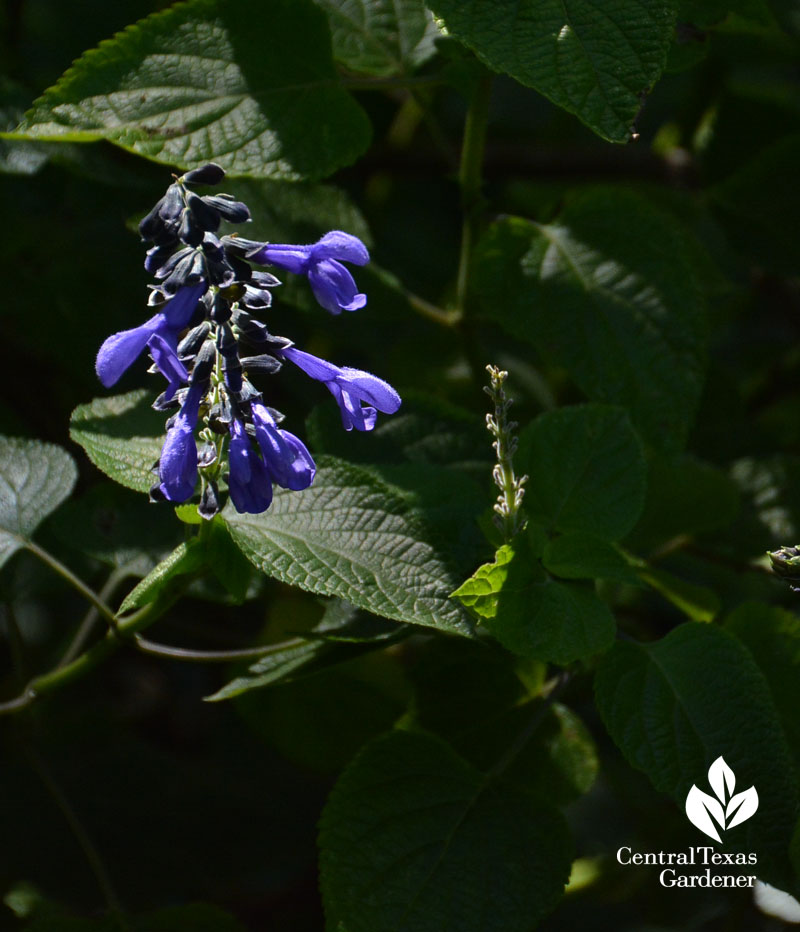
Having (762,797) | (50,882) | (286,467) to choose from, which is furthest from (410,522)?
(50,882)

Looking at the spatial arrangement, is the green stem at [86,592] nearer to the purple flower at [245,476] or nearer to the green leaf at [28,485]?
the green leaf at [28,485]

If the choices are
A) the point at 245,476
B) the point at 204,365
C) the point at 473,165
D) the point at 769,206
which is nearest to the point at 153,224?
the point at 204,365

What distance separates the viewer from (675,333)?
1308mm

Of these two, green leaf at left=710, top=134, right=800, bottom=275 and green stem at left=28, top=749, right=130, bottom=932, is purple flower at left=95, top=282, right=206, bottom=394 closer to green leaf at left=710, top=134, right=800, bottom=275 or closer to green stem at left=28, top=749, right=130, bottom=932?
green stem at left=28, top=749, right=130, bottom=932

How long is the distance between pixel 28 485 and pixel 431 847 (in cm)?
67

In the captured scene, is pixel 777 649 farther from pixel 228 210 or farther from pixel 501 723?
pixel 228 210

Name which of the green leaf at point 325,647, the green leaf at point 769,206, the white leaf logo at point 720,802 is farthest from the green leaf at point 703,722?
the green leaf at point 769,206

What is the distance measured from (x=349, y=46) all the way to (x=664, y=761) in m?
1.07

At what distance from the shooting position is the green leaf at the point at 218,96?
3.68ft

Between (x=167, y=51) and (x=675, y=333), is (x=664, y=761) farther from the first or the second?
Result: (x=167, y=51)

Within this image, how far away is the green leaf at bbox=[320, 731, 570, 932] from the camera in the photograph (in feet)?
3.40

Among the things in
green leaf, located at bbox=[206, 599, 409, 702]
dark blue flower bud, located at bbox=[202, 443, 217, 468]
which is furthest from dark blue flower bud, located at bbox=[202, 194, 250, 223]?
green leaf, located at bbox=[206, 599, 409, 702]

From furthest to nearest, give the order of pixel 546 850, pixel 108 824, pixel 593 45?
pixel 108 824, pixel 546 850, pixel 593 45

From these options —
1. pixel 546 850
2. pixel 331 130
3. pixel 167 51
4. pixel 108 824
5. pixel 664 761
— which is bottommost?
pixel 108 824
